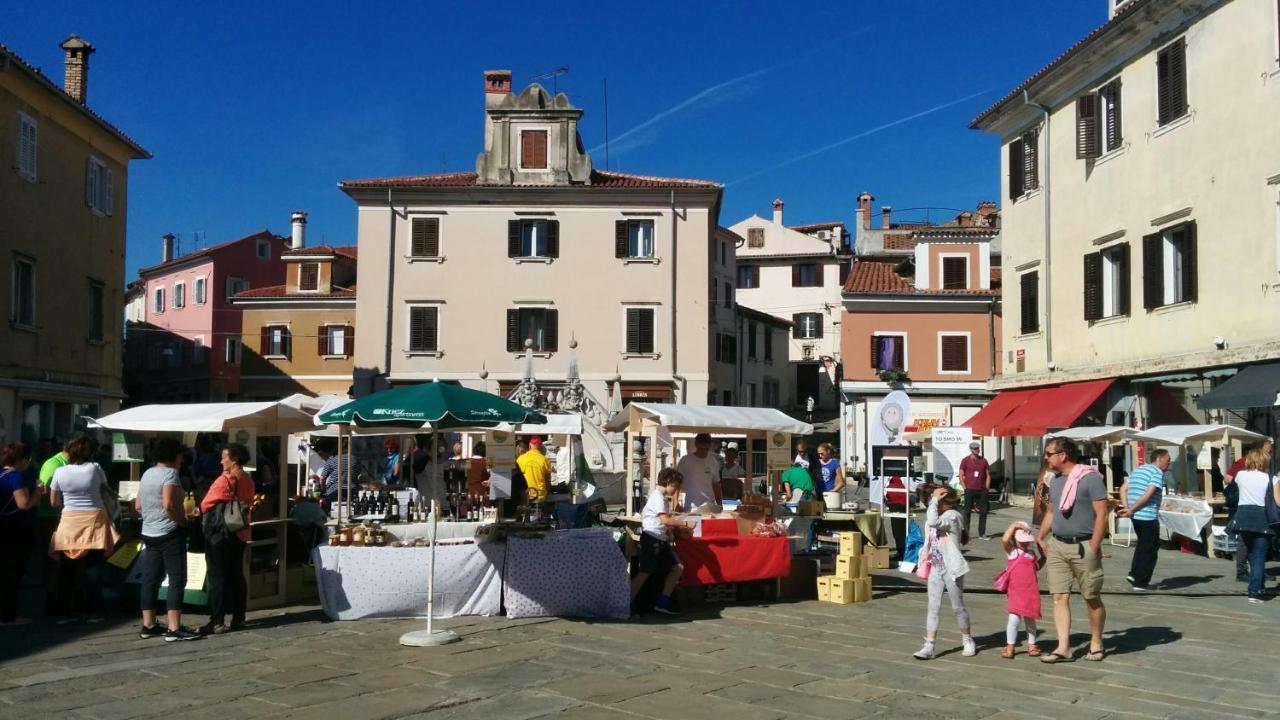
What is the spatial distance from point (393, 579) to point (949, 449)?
1906 centimetres

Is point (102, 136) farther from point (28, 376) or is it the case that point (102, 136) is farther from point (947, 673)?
point (947, 673)

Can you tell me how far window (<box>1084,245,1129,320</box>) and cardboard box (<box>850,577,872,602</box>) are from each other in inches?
509

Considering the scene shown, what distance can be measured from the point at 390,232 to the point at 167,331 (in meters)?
20.7

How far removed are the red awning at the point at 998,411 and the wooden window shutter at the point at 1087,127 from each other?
5722mm

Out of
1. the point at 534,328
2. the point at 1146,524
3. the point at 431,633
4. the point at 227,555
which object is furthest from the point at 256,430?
the point at 534,328

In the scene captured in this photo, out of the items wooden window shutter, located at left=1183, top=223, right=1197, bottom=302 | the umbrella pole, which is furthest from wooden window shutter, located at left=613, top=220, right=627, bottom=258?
the umbrella pole

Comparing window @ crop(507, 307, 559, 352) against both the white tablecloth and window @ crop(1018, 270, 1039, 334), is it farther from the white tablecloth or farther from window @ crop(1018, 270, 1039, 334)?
the white tablecloth

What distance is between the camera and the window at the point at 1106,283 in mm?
22609

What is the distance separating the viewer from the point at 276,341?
47562 millimetres

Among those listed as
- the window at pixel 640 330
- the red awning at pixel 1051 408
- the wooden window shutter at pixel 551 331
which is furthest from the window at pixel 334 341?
the red awning at pixel 1051 408

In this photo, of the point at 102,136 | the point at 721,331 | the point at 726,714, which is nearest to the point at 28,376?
the point at 102,136

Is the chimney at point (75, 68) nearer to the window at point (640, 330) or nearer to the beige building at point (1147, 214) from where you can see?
the window at point (640, 330)

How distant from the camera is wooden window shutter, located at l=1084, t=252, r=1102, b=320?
77.2 feet

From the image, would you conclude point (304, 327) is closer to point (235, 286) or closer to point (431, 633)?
point (235, 286)
